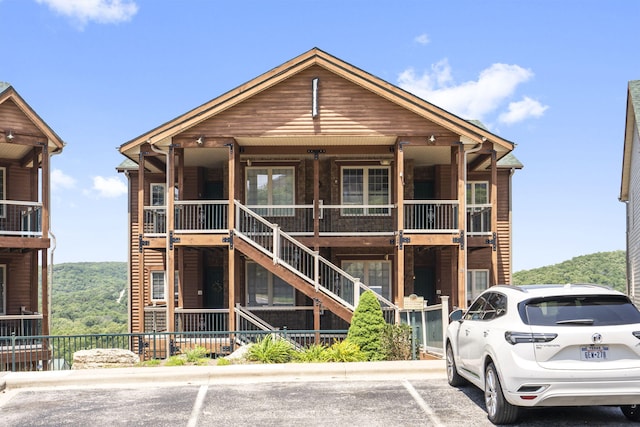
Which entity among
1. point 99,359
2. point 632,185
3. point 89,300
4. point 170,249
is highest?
point 632,185

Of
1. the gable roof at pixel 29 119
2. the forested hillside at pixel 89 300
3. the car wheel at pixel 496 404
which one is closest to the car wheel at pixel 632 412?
the car wheel at pixel 496 404

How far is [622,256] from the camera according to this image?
2776 inches

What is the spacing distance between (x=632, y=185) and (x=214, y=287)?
1807cm

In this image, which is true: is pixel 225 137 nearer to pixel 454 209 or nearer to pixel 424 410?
pixel 454 209

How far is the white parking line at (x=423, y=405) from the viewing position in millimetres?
8531

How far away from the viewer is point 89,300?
73750mm

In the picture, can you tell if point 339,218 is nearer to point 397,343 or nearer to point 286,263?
point 286,263

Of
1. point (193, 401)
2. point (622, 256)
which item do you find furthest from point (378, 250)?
point (622, 256)

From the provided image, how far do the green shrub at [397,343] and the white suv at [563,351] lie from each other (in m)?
6.13

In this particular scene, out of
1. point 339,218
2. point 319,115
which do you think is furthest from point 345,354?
point 339,218

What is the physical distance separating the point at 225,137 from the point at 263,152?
1882 mm

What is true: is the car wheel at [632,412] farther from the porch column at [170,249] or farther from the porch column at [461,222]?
the porch column at [170,249]

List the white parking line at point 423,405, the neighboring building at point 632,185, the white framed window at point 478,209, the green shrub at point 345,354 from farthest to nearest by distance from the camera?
the neighboring building at point 632,185 < the white framed window at point 478,209 < the green shrub at point 345,354 < the white parking line at point 423,405

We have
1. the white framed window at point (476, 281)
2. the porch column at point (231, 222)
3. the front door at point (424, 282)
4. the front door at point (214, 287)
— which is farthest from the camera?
the white framed window at point (476, 281)
